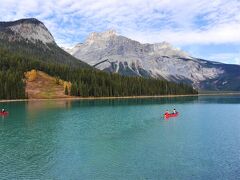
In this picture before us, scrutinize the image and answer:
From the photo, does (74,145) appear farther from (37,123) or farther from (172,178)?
(37,123)

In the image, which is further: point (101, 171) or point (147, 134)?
point (147, 134)

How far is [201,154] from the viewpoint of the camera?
69.7 meters

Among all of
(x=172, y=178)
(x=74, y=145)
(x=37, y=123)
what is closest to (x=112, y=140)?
(x=74, y=145)

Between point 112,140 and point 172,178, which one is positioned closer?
point 172,178

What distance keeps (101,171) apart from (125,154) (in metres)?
13.1

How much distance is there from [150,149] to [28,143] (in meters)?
27.9

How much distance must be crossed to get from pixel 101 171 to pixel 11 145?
30.3 meters

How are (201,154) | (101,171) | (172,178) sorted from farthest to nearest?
(201,154) → (101,171) → (172,178)

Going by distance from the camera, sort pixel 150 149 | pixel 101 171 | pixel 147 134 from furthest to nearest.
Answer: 1. pixel 147 134
2. pixel 150 149
3. pixel 101 171

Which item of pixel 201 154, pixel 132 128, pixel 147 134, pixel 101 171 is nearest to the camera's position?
pixel 101 171

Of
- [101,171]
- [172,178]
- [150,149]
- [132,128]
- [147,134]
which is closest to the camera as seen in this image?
[172,178]

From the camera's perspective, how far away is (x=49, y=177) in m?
53.8

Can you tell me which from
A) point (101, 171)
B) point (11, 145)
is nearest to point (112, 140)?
point (11, 145)

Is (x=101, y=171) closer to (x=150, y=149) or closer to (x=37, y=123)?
(x=150, y=149)
